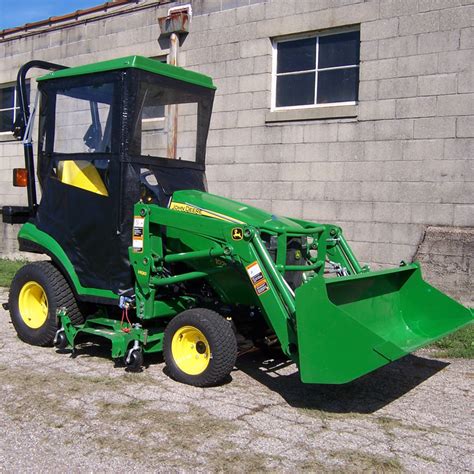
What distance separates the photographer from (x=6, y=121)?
13320 mm

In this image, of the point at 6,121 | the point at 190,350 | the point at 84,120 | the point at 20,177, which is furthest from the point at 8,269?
the point at 190,350

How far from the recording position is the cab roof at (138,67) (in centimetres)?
541

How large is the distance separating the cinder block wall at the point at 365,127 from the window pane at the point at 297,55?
196 millimetres

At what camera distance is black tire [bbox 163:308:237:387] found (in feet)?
15.9

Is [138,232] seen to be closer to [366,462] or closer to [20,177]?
[20,177]

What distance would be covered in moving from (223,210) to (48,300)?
1875 mm

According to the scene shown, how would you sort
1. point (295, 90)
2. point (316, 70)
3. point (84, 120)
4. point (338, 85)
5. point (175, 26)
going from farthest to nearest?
point (175, 26) < point (295, 90) < point (316, 70) < point (338, 85) < point (84, 120)

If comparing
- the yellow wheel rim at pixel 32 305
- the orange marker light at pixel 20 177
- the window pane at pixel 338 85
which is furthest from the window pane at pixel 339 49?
the yellow wheel rim at pixel 32 305

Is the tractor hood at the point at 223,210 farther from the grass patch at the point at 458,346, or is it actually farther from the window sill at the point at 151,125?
the grass patch at the point at 458,346

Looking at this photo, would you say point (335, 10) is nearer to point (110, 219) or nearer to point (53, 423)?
point (110, 219)

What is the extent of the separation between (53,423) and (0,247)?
9322mm

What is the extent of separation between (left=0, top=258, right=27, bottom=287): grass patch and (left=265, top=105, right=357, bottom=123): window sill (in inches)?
184

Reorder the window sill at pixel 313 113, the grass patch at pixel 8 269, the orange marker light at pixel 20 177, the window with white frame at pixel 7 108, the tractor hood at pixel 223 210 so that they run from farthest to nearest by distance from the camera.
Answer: the window with white frame at pixel 7 108
the grass patch at pixel 8 269
the window sill at pixel 313 113
the orange marker light at pixel 20 177
the tractor hood at pixel 223 210

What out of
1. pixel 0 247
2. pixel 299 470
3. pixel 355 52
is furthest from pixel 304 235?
pixel 0 247
